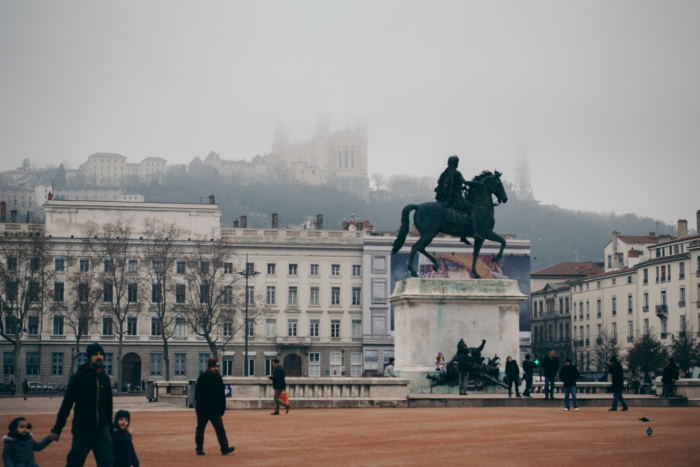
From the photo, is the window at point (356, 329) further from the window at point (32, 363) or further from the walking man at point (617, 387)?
the walking man at point (617, 387)

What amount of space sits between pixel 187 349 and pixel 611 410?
6498 centimetres

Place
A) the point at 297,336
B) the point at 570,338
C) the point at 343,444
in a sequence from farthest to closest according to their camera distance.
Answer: the point at 570,338
the point at 297,336
the point at 343,444

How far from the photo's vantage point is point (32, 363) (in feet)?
264

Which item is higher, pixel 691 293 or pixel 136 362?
pixel 691 293

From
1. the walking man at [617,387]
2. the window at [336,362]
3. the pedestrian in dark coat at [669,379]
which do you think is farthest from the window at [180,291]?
the walking man at [617,387]

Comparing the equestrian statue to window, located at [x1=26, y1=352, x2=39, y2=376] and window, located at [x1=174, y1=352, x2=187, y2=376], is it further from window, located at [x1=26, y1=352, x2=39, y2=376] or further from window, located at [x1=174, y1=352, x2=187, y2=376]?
window, located at [x1=26, y1=352, x2=39, y2=376]

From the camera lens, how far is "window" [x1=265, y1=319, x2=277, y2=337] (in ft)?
279

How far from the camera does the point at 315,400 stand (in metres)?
23.0

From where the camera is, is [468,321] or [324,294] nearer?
[468,321]

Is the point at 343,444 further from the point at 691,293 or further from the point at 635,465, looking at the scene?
the point at 691,293

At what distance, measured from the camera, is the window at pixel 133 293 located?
79.6 metres

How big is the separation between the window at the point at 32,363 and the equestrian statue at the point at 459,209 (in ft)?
207

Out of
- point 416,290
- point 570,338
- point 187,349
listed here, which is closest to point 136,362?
point 187,349

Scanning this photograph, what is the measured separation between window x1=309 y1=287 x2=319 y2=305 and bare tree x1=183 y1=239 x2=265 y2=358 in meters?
5.38
